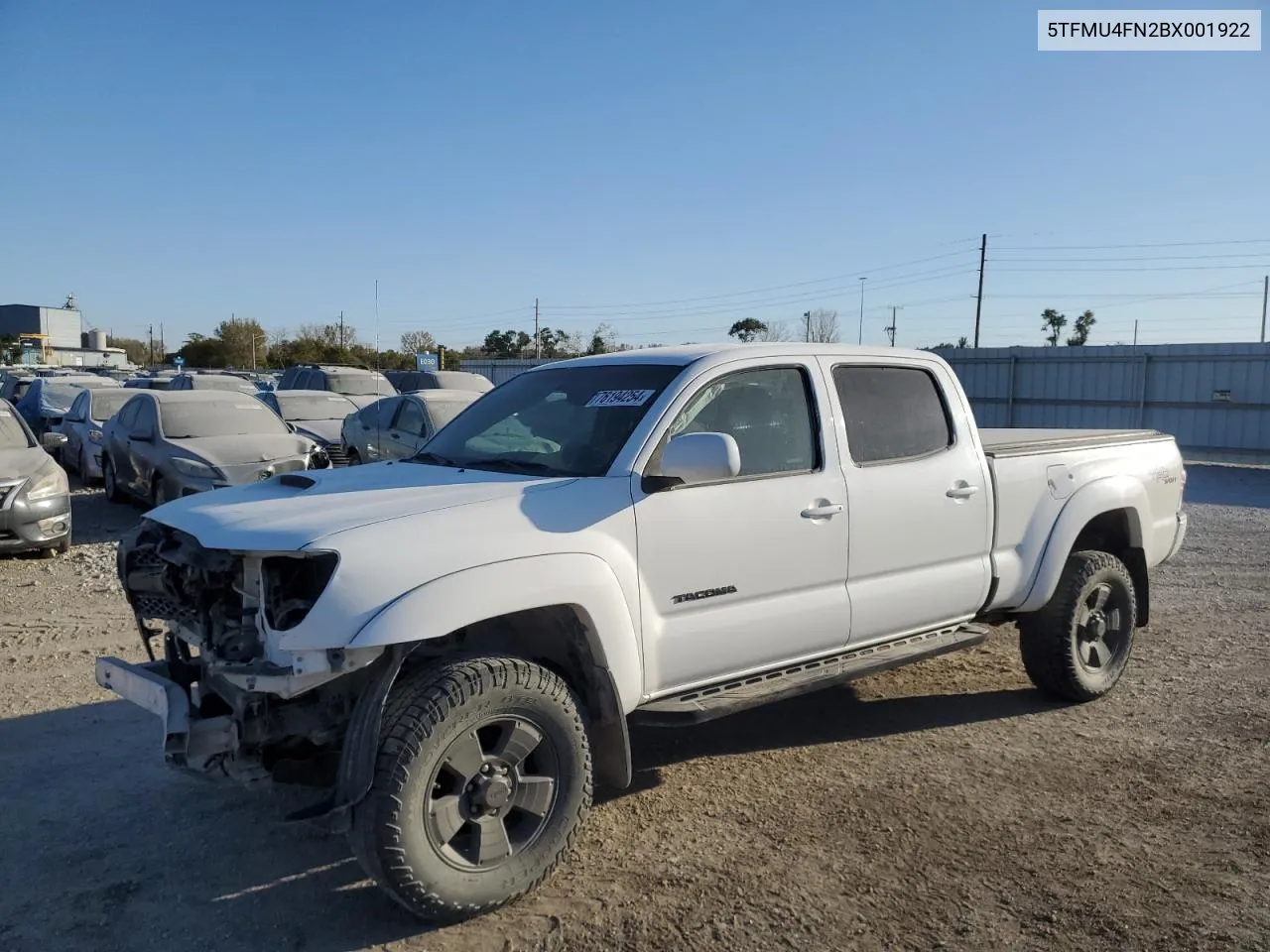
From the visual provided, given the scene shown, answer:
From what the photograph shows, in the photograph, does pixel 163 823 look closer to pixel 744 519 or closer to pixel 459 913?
pixel 459 913

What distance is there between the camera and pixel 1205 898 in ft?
11.9

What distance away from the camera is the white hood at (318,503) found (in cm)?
333

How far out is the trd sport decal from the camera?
3.95m

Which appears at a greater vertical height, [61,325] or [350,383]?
[61,325]

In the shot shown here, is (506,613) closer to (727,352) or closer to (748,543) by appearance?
(748,543)

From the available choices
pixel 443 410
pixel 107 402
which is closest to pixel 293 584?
pixel 443 410

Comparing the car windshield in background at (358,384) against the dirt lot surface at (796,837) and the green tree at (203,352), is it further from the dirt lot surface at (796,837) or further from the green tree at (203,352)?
the green tree at (203,352)

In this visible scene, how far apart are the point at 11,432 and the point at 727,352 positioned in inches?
347

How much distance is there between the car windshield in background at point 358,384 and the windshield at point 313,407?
418 cm

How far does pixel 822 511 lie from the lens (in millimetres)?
4383

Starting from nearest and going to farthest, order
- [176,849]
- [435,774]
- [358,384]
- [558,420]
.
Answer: [435,774]
[176,849]
[558,420]
[358,384]

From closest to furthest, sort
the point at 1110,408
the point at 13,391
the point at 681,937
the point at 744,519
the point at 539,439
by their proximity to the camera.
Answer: the point at 681,937 → the point at 744,519 → the point at 539,439 → the point at 1110,408 → the point at 13,391

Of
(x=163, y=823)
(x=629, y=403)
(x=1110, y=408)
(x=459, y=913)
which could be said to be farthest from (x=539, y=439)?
(x=1110, y=408)

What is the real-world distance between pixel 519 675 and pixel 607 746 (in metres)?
0.55
